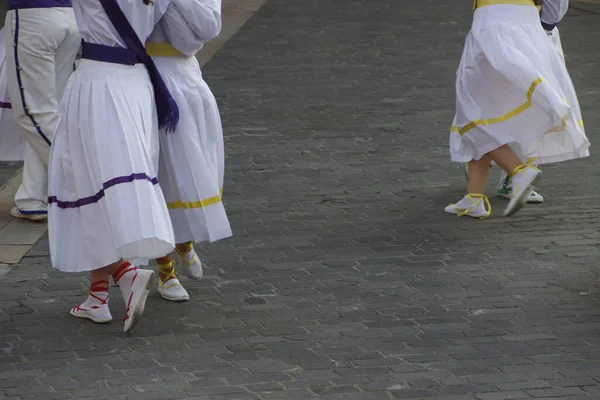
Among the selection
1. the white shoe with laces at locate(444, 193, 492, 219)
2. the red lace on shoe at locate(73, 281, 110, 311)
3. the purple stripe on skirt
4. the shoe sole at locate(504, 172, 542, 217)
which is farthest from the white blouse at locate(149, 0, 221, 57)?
the white shoe with laces at locate(444, 193, 492, 219)

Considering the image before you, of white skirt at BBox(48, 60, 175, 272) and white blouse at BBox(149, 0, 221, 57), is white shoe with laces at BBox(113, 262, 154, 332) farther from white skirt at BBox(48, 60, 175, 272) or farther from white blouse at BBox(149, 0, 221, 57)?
white blouse at BBox(149, 0, 221, 57)

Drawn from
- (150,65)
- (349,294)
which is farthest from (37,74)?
(349,294)

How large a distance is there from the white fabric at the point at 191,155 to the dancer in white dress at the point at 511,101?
2.07 metres

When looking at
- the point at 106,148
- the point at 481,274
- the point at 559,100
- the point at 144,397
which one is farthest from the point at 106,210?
the point at 559,100

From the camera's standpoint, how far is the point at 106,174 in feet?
17.8

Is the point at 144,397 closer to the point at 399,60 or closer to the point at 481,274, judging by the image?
the point at 481,274

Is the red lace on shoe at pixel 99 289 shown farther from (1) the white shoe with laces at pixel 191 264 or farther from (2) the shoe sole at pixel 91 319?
(1) the white shoe with laces at pixel 191 264

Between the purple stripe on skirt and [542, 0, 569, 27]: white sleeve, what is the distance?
3218 millimetres

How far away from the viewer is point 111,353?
17.7ft

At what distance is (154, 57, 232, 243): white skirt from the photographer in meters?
5.76

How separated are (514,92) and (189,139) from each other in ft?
8.12

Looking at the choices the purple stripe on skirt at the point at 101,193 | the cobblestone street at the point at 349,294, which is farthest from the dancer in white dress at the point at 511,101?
the purple stripe on skirt at the point at 101,193

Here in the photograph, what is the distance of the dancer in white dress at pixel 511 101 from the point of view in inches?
285

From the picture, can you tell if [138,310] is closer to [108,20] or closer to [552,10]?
[108,20]
